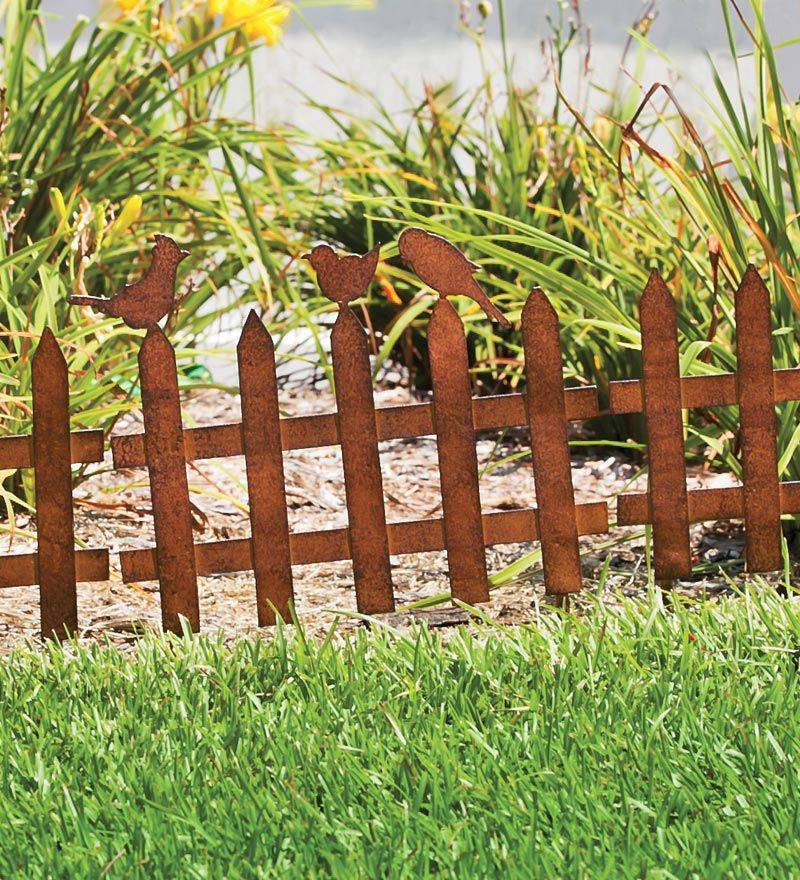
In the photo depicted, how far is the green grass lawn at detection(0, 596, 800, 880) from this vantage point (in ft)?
5.79

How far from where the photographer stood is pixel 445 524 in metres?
2.87

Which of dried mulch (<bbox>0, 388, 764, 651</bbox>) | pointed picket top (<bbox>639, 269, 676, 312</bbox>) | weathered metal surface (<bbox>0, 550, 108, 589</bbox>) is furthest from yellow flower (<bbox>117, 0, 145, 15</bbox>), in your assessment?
pointed picket top (<bbox>639, 269, 676, 312</bbox>)

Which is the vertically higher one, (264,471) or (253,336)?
(253,336)

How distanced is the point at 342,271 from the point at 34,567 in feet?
3.31

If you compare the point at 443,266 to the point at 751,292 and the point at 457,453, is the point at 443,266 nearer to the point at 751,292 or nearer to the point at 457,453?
the point at 457,453

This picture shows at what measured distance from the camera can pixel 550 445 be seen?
9.29ft

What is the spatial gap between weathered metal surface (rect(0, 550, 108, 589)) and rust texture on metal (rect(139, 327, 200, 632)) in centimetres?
15

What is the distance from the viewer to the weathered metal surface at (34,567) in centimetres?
284

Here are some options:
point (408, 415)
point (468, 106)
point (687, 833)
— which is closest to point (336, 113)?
point (468, 106)

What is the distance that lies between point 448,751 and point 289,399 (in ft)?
10.5

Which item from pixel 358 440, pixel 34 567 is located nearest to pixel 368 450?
pixel 358 440

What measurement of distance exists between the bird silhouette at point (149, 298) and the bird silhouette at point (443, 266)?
1.76ft

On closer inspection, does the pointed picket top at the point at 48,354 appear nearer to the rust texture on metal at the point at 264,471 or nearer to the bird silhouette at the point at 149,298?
the bird silhouette at the point at 149,298

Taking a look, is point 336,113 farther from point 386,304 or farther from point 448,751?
point 448,751
